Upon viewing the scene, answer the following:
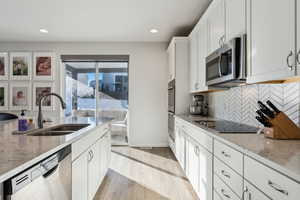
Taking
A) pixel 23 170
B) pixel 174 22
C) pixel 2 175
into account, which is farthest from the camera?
pixel 174 22

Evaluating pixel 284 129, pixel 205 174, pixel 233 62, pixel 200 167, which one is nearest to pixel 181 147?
pixel 200 167

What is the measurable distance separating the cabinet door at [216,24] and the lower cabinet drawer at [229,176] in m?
1.41

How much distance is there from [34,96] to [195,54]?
13.4 ft

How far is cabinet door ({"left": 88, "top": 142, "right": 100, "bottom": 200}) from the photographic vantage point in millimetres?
2055

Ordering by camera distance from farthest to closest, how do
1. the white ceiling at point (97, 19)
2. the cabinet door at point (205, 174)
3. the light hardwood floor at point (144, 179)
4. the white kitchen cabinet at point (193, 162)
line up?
the white ceiling at point (97, 19), the light hardwood floor at point (144, 179), the white kitchen cabinet at point (193, 162), the cabinet door at point (205, 174)

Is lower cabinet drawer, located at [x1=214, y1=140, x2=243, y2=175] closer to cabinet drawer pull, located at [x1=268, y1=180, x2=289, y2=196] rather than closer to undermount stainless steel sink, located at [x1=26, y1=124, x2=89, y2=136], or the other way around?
cabinet drawer pull, located at [x1=268, y1=180, x2=289, y2=196]

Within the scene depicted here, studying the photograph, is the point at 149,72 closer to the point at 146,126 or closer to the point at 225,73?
the point at 146,126

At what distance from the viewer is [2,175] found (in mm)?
761

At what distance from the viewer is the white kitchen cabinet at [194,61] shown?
3.57 meters

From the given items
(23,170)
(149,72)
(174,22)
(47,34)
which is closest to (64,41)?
(47,34)

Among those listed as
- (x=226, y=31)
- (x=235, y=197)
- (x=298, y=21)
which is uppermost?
(x=226, y=31)

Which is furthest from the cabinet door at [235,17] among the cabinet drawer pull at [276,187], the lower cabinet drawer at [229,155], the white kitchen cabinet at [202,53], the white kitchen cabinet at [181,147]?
the white kitchen cabinet at [181,147]

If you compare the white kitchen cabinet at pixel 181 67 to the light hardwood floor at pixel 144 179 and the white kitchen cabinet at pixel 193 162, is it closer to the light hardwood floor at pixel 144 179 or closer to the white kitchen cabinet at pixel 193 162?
the light hardwood floor at pixel 144 179

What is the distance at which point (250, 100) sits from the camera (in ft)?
7.87
